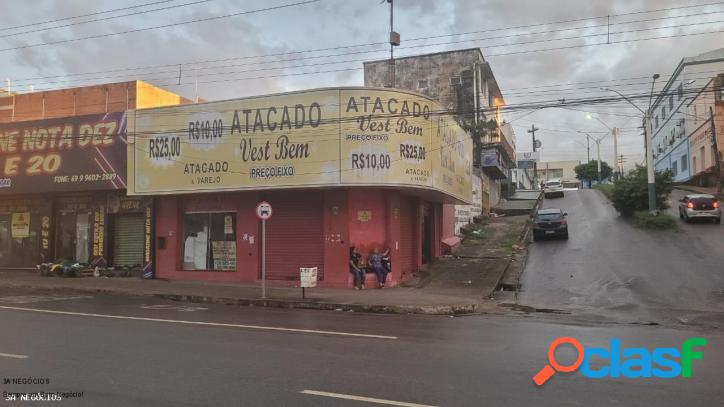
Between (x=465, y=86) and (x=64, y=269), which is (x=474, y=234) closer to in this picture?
(x=465, y=86)

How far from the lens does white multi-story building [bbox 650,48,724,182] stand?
5338 centimetres

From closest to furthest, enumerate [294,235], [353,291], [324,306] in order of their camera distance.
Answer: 1. [324,306]
2. [353,291]
3. [294,235]

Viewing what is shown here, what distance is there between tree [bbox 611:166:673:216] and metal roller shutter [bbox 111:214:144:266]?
2842cm

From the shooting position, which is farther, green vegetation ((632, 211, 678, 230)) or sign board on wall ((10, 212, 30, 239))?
green vegetation ((632, 211, 678, 230))

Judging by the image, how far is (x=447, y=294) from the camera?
18.2 m

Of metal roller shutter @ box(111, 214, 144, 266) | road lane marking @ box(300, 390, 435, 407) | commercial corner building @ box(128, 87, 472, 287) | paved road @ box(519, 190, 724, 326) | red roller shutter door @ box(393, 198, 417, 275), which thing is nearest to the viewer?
road lane marking @ box(300, 390, 435, 407)

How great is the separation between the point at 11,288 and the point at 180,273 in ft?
18.7

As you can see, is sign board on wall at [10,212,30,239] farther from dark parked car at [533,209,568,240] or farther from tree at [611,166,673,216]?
tree at [611,166,673,216]

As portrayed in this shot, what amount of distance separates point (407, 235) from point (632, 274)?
8378 millimetres

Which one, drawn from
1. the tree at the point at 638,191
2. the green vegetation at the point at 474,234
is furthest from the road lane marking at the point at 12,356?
the tree at the point at 638,191

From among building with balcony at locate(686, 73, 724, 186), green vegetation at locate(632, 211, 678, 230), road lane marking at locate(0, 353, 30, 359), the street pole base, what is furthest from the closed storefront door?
building with balcony at locate(686, 73, 724, 186)

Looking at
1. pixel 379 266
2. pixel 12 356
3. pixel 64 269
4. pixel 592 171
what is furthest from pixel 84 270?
pixel 592 171

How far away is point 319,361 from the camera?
25.3 ft

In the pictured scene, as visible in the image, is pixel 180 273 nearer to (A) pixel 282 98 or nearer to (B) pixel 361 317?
(A) pixel 282 98
